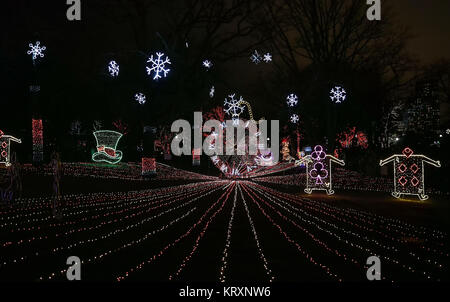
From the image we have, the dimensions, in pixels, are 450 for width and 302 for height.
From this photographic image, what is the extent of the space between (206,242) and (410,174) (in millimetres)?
9889

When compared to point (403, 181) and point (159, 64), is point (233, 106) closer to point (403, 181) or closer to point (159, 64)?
point (159, 64)

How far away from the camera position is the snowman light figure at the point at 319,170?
16188 mm

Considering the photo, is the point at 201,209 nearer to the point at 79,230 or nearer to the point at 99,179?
the point at 79,230

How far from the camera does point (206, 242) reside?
698 cm

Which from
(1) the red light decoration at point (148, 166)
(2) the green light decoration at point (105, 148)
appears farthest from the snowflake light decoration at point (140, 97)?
(2) the green light decoration at point (105, 148)

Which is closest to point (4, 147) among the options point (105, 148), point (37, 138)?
point (37, 138)

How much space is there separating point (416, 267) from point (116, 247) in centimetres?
434

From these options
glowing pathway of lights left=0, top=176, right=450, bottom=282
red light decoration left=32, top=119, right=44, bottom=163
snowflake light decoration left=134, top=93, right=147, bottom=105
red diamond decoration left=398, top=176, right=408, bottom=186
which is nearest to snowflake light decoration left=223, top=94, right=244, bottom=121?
snowflake light decoration left=134, top=93, right=147, bottom=105

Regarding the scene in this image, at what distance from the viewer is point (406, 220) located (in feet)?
31.4

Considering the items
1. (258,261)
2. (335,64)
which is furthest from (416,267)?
(335,64)

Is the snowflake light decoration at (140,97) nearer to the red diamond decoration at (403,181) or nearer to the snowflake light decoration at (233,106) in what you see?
the snowflake light decoration at (233,106)

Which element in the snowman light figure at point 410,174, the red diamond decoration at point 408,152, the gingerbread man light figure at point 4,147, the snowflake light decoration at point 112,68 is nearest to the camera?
the snowman light figure at point 410,174

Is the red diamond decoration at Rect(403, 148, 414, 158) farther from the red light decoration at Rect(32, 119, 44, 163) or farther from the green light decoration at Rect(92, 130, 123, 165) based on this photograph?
the green light decoration at Rect(92, 130, 123, 165)

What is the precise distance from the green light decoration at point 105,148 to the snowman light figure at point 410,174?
18992 millimetres
